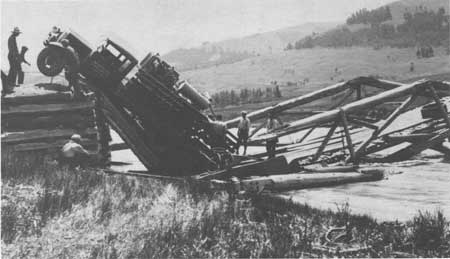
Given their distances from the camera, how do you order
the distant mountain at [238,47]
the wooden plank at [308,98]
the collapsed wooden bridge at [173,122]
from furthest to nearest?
1. the distant mountain at [238,47]
2. the wooden plank at [308,98]
3. the collapsed wooden bridge at [173,122]

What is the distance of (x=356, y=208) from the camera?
8.30 m

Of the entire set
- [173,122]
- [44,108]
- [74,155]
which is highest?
[44,108]

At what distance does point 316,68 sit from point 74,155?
180 feet

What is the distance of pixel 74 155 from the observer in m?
10.8

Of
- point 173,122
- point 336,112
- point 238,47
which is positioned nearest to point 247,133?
point 173,122

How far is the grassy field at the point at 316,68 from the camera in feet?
170

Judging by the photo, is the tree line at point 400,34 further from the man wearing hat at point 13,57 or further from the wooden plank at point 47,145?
the man wearing hat at point 13,57

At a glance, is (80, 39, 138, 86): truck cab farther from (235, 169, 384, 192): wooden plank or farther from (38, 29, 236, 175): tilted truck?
(235, 169, 384, 192): wooden plank

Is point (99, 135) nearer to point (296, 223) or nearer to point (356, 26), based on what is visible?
point (296, 223)

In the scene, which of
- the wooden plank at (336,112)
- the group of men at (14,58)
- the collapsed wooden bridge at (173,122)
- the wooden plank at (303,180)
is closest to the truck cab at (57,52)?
the collapsed wooden bridge at (173,122)

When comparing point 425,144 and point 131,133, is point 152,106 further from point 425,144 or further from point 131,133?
point 425,144

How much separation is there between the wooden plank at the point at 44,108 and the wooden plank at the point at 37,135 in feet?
1.61

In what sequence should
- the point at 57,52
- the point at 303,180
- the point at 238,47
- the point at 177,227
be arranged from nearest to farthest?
the point at 177,227
the point at 303,180
the point at 57,52
the point at 238,47

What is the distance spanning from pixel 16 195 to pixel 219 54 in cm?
15365
